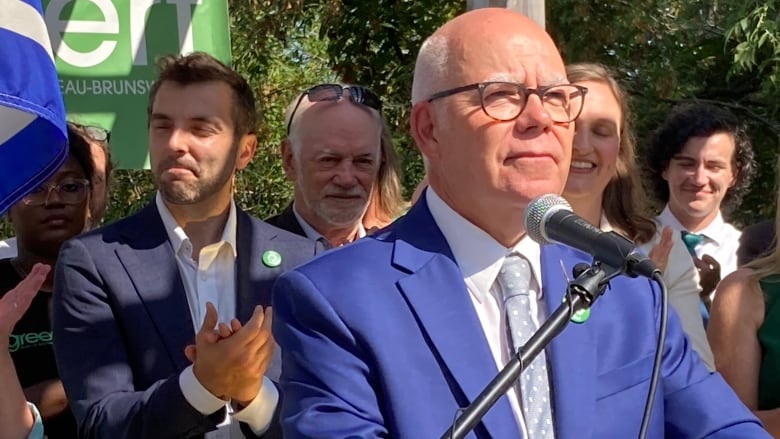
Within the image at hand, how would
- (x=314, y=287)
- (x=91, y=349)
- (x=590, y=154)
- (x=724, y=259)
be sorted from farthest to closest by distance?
(x=724, y=259), (x=590, y=154), (x=91, y=349), (x=314, y=287)

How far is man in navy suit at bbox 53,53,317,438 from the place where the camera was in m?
3.02

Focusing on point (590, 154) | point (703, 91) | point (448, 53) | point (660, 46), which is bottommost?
point (703, 91)

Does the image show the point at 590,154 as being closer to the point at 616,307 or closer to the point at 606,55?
the point at 616,307

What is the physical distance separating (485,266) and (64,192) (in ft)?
6.75

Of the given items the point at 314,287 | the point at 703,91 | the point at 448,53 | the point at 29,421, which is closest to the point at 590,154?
the point at 448,53

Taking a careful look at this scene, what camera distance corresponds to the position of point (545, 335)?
195 centimetres

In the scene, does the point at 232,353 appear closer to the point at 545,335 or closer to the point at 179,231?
the point at 179,231

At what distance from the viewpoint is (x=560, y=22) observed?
848cm

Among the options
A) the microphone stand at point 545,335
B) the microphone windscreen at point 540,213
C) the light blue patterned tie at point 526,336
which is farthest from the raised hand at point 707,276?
the microphone stand at point 545,335

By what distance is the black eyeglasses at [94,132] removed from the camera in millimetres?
4500

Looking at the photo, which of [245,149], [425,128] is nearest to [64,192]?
[245,149]

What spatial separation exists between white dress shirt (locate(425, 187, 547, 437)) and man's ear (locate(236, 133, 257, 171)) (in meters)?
1.40

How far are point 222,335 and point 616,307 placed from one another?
3.25ft

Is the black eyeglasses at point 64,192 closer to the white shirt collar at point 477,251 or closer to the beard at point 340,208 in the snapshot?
the beard at point 340,208
